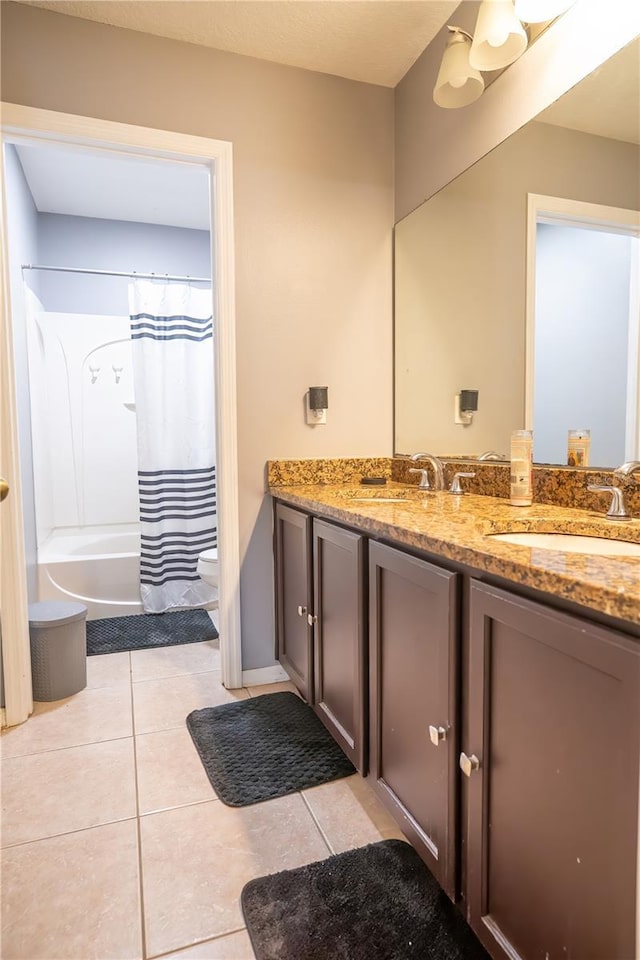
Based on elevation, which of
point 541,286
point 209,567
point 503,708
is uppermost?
point 541,286

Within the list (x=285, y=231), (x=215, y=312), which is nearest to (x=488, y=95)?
(x=285, y=231)

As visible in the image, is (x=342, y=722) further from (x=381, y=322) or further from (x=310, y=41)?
(x=310, y=41)

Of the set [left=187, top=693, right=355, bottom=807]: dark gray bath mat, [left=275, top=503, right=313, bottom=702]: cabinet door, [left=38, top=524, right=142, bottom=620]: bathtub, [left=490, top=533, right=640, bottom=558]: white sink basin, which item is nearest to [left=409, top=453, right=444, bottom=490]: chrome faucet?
[left=275, top=503, right=313, bottom=702]: cabinet door

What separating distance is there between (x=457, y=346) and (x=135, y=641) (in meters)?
2.09

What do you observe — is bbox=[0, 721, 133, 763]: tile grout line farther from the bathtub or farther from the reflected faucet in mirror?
the reflected faucet in mirror

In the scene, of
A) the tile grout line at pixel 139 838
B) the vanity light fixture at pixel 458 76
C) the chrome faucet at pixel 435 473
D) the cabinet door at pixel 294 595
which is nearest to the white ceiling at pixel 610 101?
the vanity light fixture at pixel 458 76

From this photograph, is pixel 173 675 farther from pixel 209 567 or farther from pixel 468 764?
pixel 468 764

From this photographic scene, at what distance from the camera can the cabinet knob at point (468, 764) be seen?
97cm

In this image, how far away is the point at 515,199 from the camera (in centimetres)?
173

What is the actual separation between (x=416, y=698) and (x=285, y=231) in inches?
74.0

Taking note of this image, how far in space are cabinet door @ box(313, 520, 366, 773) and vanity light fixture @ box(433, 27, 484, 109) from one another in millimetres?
1468

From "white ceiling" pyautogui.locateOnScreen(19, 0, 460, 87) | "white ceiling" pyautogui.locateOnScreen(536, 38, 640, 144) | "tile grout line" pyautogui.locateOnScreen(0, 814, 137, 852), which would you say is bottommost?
"tile grout line" pyautogui.locateOnScreen(0, 814, 137, 852)

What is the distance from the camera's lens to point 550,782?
2.65 ft

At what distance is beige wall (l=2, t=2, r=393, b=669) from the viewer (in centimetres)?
205
